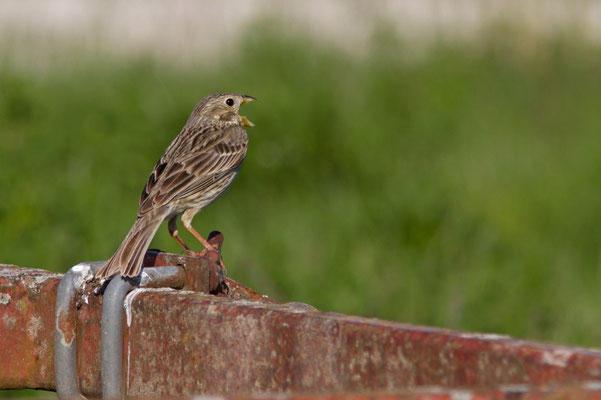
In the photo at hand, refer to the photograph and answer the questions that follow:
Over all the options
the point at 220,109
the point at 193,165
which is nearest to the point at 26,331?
the point at 193,165

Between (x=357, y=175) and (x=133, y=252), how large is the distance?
6.35 m

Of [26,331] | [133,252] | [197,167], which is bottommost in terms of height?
[26,331]

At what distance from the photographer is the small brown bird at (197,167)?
5.19m

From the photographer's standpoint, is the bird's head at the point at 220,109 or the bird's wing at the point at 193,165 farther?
the bird's head at the point at 220,109

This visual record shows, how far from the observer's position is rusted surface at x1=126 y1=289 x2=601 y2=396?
1519 millimetres

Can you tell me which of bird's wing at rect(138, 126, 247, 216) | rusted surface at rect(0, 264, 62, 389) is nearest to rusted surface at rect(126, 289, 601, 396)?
rusted surface at rect(0, 264, 62, 389)

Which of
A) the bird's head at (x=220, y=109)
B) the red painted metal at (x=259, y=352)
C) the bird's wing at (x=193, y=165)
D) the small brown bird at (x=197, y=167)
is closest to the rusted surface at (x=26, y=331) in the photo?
the red painted metal at (x=259, y=352)

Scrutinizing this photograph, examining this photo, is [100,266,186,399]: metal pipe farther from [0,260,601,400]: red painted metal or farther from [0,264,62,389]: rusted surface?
[0,264,62,389]: rusted surface

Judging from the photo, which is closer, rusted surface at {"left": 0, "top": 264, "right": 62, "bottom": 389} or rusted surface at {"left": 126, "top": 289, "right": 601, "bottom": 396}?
rusted surface at {"left": 126, "top": 289, "right": 601, "bottom": 396}

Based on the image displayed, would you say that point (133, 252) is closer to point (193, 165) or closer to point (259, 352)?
point (259, 352)

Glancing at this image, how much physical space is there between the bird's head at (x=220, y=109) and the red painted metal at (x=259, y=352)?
3847mm

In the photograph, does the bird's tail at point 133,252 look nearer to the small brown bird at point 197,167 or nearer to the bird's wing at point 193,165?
the small brown bird at point 197,167

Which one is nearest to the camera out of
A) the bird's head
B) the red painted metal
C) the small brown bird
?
the red painted metal

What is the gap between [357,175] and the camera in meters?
9.13
